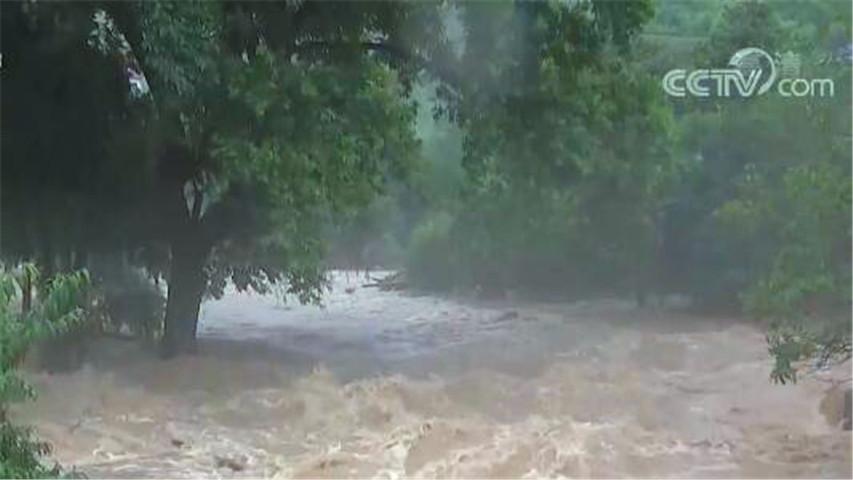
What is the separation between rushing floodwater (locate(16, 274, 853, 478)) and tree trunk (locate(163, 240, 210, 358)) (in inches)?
2.0

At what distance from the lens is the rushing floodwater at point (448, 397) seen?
3.86 meters

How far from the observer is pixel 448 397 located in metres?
4.09

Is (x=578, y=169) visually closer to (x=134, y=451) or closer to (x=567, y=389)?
(x=567, y=389)

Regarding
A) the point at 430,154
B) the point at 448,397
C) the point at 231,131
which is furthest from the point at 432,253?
the point at 231,131

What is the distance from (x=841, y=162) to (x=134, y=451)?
72.9 inches

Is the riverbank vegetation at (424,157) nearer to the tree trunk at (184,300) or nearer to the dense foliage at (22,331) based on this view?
the tree trunk at (184,300)

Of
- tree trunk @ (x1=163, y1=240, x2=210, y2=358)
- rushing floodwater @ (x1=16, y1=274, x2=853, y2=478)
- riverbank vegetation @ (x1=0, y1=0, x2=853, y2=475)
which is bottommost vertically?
rushing floodwater @ (x1=16, y1=274, x2=853, y2=478)

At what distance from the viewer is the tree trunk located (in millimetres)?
4000

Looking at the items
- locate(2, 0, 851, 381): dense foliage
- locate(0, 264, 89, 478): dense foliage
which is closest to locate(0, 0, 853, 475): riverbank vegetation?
locate(2, 0, 851, 381): dense foliage

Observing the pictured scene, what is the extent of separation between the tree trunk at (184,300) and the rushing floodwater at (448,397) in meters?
0.05

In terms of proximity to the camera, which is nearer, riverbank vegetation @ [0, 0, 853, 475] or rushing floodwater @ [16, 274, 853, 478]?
riverbank vegetation @ [0, 0, 853, 475]

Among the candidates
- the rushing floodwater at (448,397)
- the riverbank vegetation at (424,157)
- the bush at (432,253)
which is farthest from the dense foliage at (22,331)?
the bush at (432,253)

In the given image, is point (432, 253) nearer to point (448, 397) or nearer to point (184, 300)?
point (448, 397)

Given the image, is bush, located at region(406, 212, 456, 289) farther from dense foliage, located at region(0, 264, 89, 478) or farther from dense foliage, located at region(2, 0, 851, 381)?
dense foliage, located at region(0, 264, 89, 478)
